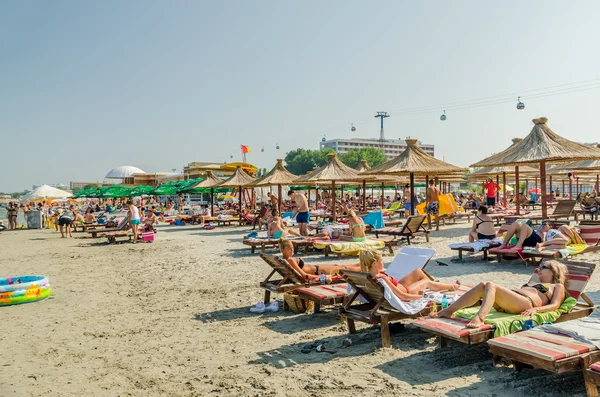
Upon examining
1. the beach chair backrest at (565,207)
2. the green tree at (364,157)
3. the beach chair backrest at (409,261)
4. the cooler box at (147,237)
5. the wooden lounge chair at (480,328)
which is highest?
the green tree at (364,157)

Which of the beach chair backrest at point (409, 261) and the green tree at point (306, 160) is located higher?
the green tree at point (306, 160)

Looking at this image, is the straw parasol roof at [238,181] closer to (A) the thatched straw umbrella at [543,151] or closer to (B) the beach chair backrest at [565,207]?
(A) the thatched straw umbrella at [543,151]

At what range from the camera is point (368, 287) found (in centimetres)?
516

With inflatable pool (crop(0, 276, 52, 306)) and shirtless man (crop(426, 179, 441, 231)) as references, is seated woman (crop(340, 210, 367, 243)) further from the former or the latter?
inflatable pool (crop(0, 276, 52, 306))

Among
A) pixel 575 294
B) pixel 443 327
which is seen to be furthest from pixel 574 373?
pixel 575 294

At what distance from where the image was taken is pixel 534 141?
13227 mm

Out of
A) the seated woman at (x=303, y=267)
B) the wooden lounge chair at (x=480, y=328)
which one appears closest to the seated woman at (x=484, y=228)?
the seated woman at (x=303, y=267)

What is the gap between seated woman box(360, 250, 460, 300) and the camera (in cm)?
521

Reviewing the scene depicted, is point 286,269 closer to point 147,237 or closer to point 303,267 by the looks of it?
point 303,267

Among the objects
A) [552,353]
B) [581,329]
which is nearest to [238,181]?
[581,329]

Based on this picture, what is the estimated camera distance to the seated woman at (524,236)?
943 centimetres

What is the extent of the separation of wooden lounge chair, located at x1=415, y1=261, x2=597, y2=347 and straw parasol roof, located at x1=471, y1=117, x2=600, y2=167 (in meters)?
7.84

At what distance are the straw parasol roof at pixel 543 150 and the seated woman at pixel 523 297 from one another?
820 centimetres

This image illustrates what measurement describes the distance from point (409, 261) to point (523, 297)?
68.5 inches
